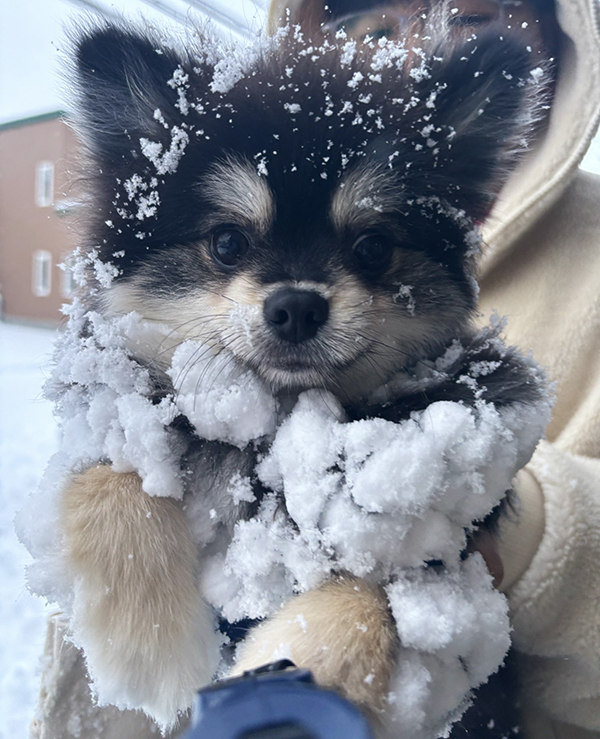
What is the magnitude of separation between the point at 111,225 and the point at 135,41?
375 millimetres

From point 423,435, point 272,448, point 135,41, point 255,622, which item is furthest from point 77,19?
point 255,622

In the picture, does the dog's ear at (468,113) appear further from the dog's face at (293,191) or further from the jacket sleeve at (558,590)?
the jacket sleeve at (558,590)

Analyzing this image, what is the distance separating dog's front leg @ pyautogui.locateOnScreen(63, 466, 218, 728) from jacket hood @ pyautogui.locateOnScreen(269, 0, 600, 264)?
3.95ft

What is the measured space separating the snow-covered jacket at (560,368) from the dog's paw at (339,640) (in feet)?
1.77

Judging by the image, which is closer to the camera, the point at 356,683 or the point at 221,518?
the point at 356,683

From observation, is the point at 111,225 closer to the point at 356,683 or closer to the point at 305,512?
the point at 305,512

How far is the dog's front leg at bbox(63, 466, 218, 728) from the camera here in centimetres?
86

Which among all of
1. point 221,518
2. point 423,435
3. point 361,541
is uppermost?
point 423,435

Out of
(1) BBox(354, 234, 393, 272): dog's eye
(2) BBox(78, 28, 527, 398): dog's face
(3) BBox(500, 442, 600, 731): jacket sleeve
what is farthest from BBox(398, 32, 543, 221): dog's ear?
(3) BBox(500, 442, 600, 731): jacket sleeve

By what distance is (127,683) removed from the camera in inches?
34.2

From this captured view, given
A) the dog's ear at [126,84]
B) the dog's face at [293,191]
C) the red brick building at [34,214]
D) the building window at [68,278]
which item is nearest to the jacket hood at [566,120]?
the dog's face at [293,191]

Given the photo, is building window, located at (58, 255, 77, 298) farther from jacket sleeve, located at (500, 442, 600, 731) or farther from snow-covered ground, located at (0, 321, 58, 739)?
jacket sleeve, located at (500, 442, 600, 731)

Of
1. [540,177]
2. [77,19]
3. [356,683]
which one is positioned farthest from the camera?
[540,177]

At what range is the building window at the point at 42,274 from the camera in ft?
4.20
